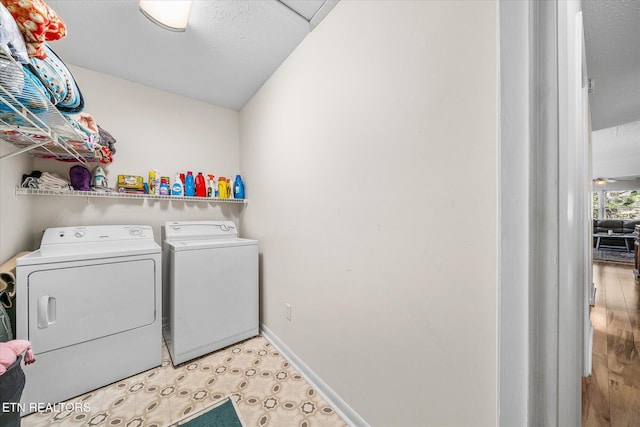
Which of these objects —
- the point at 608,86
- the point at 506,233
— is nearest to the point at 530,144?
the point at 506,233

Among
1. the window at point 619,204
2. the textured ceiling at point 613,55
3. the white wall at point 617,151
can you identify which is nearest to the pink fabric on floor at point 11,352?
the textured ceiling at point 613,55

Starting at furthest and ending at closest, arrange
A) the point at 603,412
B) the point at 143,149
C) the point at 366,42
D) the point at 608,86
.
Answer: the point at 143,149, the point at 608,86, the point at 603,412, the point at 366,42

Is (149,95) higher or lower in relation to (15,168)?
higher

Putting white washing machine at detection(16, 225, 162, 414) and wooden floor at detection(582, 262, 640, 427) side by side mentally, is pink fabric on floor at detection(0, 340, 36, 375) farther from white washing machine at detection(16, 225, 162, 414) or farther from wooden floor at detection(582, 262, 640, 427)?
wooden floor at detection(582, 262, 640, 427)

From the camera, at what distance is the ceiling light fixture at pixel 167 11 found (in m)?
1.33

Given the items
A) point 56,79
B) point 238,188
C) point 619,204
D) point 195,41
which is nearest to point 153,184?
point 238,188

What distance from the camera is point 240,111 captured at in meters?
2.78

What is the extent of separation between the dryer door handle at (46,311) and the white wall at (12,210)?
15.2 inches

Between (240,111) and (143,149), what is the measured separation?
112 centimetres

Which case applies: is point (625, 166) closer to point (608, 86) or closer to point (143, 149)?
point (608, 86)

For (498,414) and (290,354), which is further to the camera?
(290,354)

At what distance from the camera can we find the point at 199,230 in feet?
7.73

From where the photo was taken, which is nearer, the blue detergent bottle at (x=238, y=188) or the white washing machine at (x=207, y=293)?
the white washing machine at (x=207, y=293)

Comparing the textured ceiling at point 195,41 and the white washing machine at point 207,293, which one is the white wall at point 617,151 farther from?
the white washing machine at point 207,293
